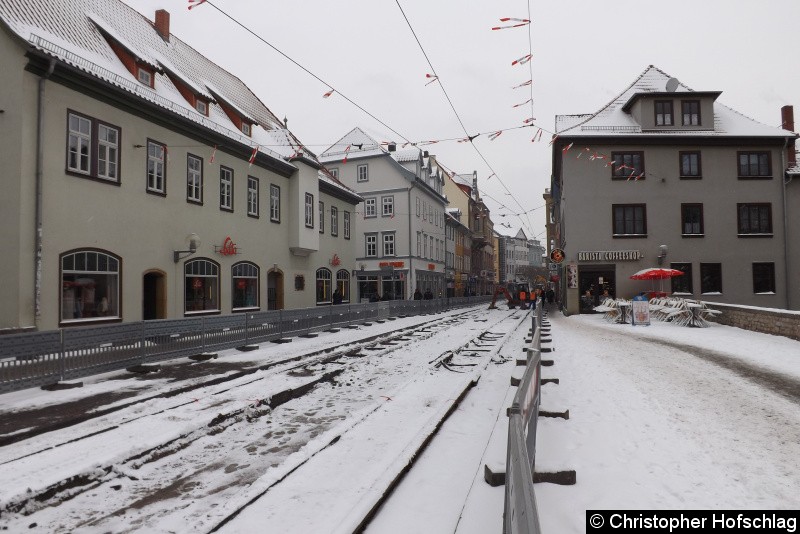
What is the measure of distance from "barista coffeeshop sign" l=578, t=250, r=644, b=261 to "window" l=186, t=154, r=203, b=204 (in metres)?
20.2

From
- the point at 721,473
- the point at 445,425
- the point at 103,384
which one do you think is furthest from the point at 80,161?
the point at 721,473

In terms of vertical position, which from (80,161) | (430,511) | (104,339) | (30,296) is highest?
(80,161)

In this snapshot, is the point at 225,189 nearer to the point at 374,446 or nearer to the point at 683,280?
the point at 374,446

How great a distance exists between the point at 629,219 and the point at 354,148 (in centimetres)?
2309

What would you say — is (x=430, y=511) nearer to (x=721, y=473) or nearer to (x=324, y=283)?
(x=721, y=473)

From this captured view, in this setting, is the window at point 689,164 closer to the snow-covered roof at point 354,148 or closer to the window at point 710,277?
the window at point 710,277

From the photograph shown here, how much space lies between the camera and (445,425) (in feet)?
21.5

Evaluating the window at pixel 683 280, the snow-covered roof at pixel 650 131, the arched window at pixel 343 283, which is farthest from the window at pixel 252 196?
the window at pixel 683 280

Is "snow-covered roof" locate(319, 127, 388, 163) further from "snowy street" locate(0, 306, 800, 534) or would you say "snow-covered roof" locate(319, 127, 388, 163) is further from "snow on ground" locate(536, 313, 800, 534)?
"snowy street" locate(0, 306, 800, 534)

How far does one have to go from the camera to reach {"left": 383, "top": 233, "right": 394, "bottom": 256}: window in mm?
43350

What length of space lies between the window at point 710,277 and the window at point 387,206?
2286 cm

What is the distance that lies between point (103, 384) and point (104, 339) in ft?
4.20

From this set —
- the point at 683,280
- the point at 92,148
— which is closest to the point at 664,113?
the point at 683,280

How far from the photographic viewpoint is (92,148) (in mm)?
14664
